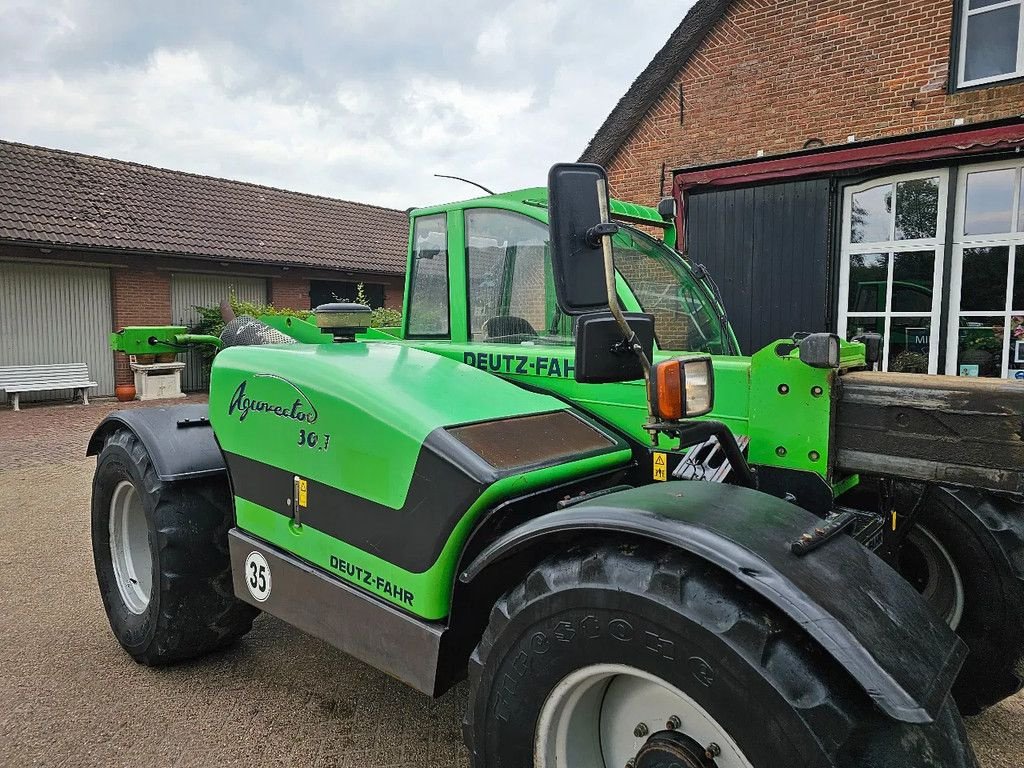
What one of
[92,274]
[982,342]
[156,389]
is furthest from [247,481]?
[92,274]

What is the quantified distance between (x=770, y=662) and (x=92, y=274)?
1682 cm

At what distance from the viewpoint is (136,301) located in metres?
15.8

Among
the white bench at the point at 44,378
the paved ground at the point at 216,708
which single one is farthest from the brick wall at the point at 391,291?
the paved ground at the point at 216,708

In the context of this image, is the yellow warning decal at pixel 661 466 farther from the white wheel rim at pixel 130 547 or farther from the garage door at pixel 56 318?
the garage door at pixel 56 318

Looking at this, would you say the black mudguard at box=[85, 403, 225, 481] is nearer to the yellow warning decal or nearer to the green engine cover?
the green engine cover

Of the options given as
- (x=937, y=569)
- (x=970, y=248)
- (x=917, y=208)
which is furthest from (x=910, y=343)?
(x=937, y=569)

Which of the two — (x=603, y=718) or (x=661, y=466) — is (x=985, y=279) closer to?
(x=661, y=466)

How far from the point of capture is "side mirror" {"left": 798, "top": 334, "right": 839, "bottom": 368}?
2.12 metres

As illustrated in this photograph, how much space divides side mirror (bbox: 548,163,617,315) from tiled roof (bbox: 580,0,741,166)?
357 inches

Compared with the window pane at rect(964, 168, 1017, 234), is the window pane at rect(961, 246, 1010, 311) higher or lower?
lower

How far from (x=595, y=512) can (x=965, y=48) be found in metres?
9.22

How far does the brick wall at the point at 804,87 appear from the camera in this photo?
8508 millimetres

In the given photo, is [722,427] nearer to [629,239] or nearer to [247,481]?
[629,239]

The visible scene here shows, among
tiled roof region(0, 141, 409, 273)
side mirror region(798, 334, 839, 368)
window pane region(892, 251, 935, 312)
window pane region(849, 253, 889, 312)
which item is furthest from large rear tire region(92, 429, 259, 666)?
tiled roof region(0, 141, 409, 273)
